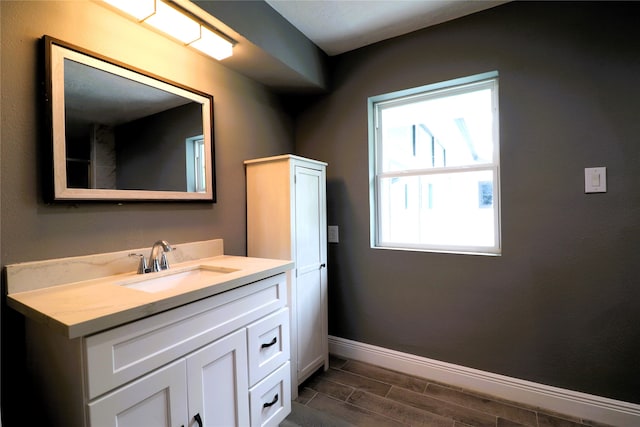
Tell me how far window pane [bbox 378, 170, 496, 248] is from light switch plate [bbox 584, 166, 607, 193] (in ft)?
1.48

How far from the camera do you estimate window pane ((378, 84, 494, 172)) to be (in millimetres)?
1925

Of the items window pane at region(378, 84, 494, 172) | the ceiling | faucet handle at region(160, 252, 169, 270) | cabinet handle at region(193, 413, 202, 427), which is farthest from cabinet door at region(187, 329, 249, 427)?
the ceiling

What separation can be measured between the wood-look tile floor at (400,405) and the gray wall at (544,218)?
0.63 ft

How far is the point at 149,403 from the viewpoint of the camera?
89 centimetres

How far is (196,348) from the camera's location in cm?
102

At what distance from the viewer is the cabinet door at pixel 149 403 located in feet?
2.58

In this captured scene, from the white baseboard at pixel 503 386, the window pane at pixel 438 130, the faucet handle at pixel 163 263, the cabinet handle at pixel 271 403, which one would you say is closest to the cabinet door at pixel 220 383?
the cabinet handle at pixel 271 403

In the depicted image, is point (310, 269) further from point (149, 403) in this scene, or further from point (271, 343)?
point (149, 403)

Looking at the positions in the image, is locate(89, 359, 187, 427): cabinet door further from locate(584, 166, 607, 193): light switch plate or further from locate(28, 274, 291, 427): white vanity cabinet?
locate(584, 166, 607, 193): light switch plate

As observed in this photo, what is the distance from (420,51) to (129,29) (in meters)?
1.75

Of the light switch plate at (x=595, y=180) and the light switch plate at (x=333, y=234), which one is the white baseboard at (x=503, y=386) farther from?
the light switch plate at (x=595, y=180)

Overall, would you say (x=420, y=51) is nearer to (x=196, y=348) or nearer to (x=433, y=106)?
(x=433, y=106)

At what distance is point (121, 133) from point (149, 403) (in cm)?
115

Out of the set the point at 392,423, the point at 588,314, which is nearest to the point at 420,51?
the point at 588,314
